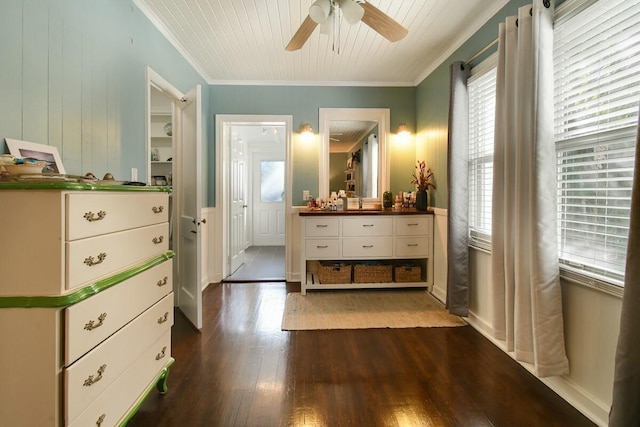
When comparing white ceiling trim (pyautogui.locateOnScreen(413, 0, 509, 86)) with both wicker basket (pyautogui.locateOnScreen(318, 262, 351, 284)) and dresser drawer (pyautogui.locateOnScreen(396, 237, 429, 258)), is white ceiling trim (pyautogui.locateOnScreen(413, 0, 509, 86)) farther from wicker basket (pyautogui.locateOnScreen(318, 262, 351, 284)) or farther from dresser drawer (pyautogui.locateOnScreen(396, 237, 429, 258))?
wicker basket (pyautogui.locateOnScreen(318, 262, 351, 284))

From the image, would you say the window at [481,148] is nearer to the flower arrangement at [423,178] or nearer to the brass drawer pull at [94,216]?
the flower arrangement at [423,178]

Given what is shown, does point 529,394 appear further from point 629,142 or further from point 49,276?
point 49,276

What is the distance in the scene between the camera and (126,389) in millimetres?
1297

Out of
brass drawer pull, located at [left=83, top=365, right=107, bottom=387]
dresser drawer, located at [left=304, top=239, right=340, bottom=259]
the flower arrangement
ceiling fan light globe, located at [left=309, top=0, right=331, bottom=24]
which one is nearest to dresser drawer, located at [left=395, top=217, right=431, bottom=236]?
the flower arrangement

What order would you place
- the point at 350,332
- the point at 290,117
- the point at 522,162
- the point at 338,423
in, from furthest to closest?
the point at 290,117
the point at 350,332
the point at 522,162
the point at 338,423

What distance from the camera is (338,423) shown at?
4.91ft

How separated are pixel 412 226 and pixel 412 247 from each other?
0.78 ft

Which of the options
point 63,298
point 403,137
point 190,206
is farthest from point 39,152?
point 403,137

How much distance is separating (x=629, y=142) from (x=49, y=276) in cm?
237

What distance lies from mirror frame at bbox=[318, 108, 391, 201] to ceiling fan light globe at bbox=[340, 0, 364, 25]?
2.06 m

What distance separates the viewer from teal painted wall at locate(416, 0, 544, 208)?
2.62m

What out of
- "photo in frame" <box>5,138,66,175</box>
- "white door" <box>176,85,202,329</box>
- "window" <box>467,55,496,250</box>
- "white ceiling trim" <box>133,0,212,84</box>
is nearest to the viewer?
"photo in frame" <box>5,138,66,175</box>

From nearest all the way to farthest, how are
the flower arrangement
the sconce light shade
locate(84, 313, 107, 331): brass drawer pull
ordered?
locate(84, 313, 107, 331): brass drawer pull → the flower arrangement → the sconce light shade

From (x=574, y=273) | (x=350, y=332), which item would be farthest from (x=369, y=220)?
(x=574, y=273)
